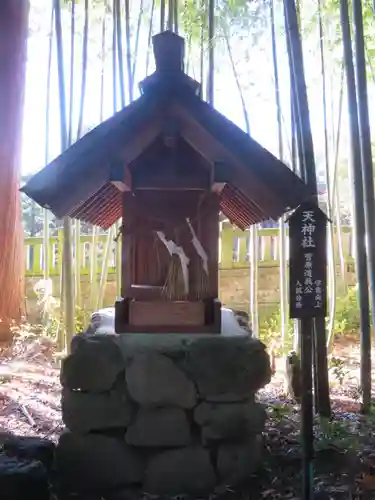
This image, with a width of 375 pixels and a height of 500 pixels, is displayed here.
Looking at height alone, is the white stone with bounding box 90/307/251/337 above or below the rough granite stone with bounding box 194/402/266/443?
above

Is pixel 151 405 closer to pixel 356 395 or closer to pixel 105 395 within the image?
pixel 105 395

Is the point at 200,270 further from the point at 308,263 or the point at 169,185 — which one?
the point at 308,263

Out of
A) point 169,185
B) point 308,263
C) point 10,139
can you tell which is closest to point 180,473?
point 308,263

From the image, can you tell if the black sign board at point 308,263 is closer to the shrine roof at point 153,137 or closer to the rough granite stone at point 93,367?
the shrine roof at point 153,137

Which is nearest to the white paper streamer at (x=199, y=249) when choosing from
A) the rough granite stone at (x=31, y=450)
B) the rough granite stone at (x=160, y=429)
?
the rough granite stone at (x=160, y=429)

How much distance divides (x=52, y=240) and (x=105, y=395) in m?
5.94

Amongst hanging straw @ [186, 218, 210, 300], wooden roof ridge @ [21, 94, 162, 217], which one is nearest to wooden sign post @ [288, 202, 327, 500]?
hanging straw @ [186, 218, 210, 300]

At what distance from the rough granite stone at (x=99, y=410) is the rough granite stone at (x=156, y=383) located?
0.08 m

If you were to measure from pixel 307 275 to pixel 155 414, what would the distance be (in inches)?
41.2

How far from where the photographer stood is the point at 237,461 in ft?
9.13

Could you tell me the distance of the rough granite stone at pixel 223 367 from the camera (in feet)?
9.04

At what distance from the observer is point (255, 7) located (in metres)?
6.36

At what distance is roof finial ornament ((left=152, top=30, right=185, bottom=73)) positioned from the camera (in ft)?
9.02

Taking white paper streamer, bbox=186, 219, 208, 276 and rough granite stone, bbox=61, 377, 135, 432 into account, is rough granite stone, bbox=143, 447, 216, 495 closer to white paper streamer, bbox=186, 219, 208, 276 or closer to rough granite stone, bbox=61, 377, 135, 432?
rough granite stone, bbox=61, 377, 135, 432
